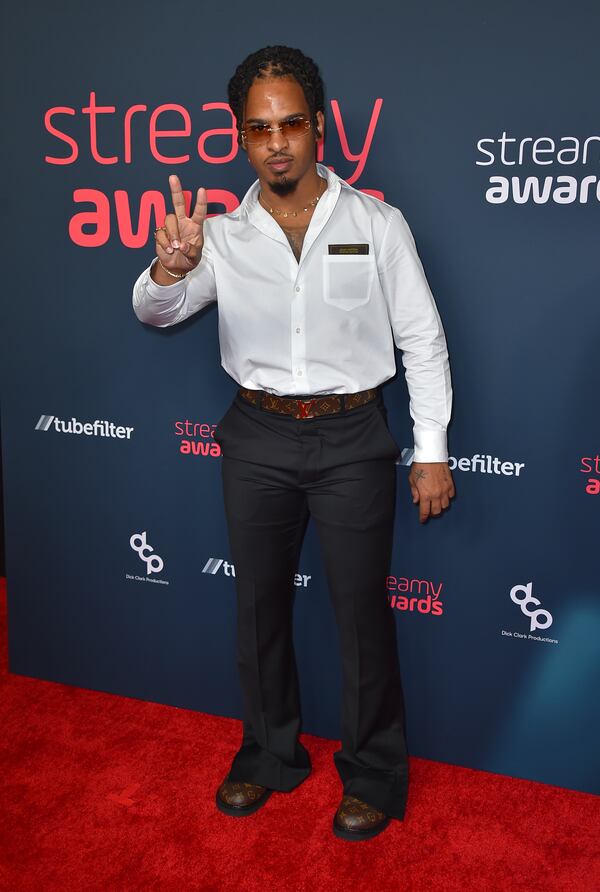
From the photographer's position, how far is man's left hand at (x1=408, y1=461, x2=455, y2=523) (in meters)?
2.20

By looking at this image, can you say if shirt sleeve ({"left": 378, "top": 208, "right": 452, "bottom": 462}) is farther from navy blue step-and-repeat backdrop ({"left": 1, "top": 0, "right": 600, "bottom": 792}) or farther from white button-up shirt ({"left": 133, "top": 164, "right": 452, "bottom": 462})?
navy blue step-and-repeat backdrop ({"left": 1, "top": 0, "right": 600, "bottom": 792})

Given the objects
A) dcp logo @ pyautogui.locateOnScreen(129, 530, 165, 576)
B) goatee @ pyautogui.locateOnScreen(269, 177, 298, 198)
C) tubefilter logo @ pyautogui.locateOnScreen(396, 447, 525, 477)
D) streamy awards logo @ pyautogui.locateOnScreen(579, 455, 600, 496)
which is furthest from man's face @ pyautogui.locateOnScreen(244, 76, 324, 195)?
dcp logo @ pyautogui.locateOnScreen(129, 530, 165, 576)

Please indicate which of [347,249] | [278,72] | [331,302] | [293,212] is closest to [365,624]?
[331,302]

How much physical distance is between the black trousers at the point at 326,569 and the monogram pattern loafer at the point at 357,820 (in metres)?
Answer: 0.03

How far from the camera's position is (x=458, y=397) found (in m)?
2.35

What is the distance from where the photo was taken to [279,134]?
78.8 inches

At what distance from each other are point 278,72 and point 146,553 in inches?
63.0

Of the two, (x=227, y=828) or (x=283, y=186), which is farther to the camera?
(x=227, y=828)

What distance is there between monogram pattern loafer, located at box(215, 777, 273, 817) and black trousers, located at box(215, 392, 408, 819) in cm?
3

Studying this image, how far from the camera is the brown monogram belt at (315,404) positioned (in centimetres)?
217

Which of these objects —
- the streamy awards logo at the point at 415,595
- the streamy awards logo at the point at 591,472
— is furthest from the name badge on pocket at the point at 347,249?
the streamy awards logo at the point at 415,595

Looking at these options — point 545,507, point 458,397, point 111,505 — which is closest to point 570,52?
point 458,397

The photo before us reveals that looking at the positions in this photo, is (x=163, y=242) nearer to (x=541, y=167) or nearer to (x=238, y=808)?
(x=541, y=167)

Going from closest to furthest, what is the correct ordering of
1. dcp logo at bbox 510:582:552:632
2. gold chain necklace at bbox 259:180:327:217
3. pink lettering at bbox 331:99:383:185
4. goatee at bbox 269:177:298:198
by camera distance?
goatee at bbox 269:177:298:198
gold chain necklace at bbox 259:180:327:217
pink lettering at bbox 331:99:383:185
dcp logo at bbox 510:582:552:632
